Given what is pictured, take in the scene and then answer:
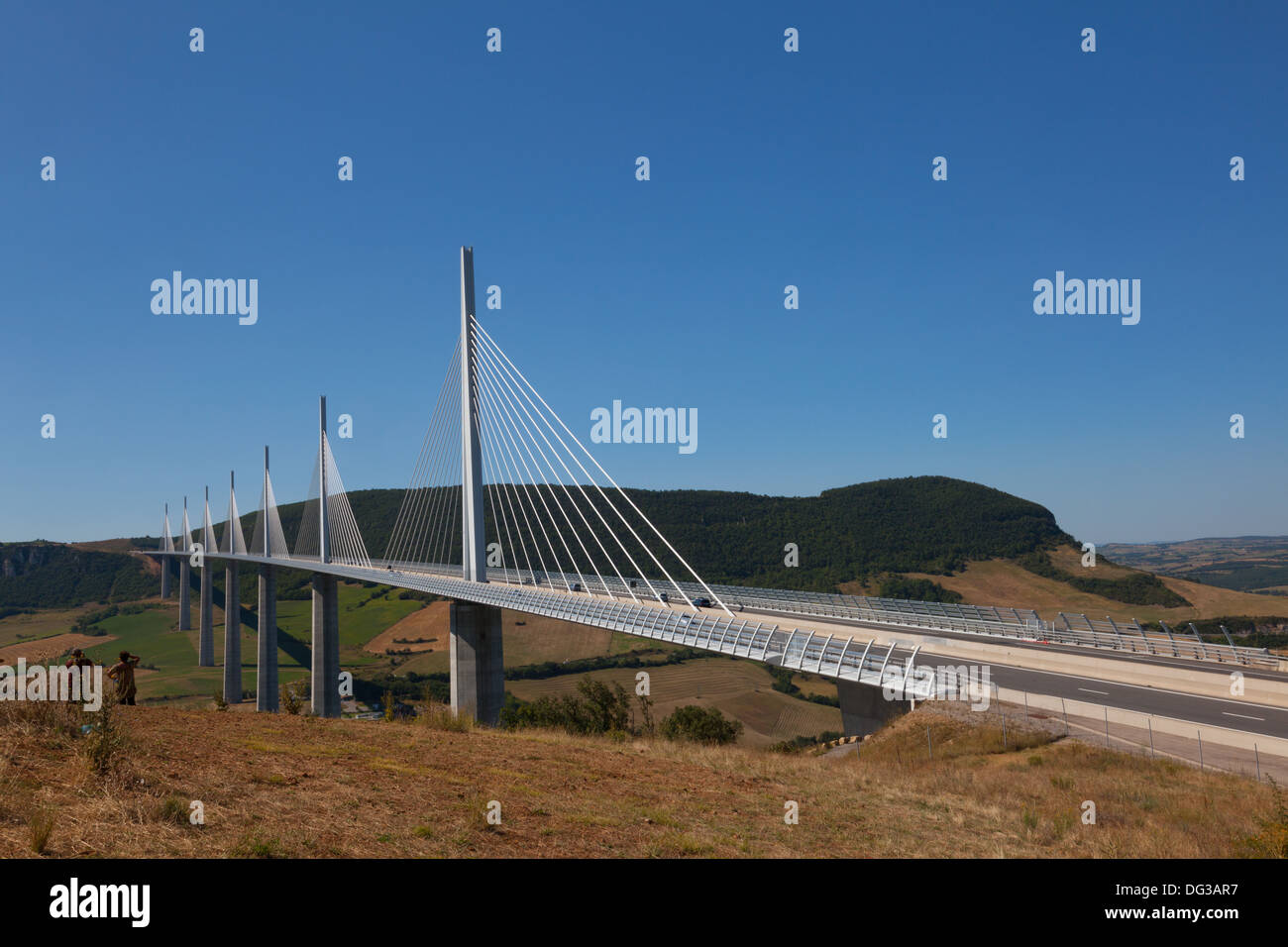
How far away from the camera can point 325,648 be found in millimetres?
64062

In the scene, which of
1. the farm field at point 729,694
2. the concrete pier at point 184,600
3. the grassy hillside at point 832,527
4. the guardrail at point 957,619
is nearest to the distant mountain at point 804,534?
the grassy hillside at point 832,527

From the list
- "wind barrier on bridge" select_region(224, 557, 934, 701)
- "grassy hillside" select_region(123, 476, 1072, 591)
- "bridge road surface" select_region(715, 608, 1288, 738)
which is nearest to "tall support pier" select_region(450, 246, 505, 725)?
"wind barrier on bridge" select_region(224, 557, 934, 701)

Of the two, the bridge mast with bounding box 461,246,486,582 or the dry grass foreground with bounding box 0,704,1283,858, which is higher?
the bridge mast with bounding box 461,246,486,582

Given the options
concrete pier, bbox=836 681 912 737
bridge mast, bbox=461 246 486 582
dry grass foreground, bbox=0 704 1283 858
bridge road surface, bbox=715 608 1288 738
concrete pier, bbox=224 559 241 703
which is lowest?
concrete pier, bbox=224 559 241 703

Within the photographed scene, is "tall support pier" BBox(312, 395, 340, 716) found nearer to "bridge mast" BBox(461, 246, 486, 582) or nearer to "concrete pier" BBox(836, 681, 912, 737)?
"bridge mast" BBox(461, 246, 486, 582)

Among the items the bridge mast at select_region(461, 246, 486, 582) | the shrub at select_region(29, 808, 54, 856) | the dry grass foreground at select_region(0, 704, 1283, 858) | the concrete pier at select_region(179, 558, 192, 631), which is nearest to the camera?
the shrub at select_region(29, 808, 54, 856)

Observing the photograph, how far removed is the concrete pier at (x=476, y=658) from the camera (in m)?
40.9

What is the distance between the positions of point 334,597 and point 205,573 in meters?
56.8

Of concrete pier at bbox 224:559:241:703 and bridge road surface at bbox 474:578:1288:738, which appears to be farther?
concrete pier at bbox 224:559:241:703

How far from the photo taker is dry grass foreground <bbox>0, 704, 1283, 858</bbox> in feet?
25.7

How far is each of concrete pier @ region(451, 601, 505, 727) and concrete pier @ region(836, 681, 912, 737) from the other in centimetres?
2115
